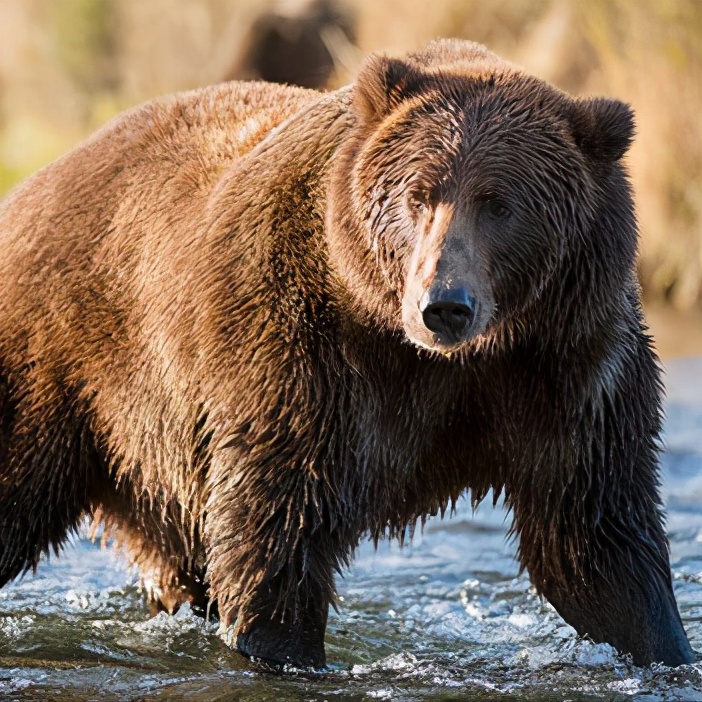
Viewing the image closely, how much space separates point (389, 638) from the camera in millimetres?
7230

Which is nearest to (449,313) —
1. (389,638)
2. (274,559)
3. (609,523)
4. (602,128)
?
(602,128)

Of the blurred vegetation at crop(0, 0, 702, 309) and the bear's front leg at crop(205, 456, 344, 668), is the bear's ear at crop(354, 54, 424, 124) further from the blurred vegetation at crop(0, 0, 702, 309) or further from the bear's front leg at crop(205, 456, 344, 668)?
the blurred vegetation at crop(0, 0, 702, 309)

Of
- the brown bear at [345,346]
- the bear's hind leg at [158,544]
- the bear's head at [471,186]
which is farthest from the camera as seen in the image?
the bear's hind leg at [158,544]

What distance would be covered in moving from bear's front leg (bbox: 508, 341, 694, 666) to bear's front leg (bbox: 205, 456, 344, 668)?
89 centimetres

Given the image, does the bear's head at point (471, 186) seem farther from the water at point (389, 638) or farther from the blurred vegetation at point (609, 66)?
the blurred vegetation at point (609, 66)

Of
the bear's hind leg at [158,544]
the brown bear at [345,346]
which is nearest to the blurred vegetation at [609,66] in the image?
the bear's hind leg at [158,544]

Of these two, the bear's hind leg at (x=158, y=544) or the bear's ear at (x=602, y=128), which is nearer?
the bear's ear at (x=602, y=128)

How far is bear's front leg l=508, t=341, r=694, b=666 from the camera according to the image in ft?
18.6

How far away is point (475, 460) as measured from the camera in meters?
5.84

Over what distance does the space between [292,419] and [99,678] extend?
1.54 m

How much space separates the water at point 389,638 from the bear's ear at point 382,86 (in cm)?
230

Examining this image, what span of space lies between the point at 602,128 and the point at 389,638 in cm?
314

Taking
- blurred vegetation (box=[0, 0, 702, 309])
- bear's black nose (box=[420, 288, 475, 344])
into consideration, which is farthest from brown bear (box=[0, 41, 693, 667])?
blurred vegetation (box=[0, 0, 702, 309])

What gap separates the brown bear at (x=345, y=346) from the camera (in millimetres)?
5164
